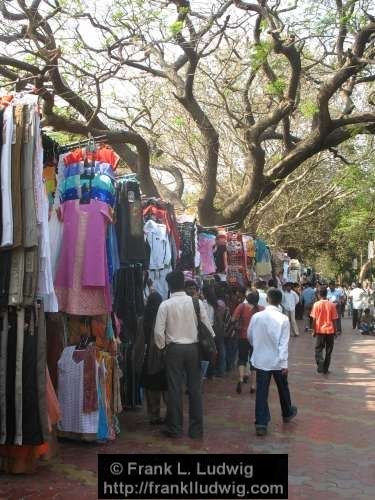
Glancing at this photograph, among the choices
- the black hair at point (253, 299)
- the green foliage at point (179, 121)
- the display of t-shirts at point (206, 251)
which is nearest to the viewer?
the black hair at point (253, 299)

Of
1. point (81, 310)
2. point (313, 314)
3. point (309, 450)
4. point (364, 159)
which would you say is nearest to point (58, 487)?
point (81, 310)

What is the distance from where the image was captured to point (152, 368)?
670cm

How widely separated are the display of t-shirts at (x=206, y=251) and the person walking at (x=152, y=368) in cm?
380

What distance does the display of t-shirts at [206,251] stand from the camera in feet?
36.1

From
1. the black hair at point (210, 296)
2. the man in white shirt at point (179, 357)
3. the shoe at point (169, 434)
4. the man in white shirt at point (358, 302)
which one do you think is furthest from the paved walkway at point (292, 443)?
the man in white shirt at point (358, 302)

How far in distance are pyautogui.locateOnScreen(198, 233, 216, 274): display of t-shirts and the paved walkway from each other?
205cm

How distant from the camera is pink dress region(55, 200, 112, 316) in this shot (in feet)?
18.5

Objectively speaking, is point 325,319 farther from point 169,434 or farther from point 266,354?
point 169,434

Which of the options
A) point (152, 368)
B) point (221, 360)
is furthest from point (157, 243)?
point (221, 360)

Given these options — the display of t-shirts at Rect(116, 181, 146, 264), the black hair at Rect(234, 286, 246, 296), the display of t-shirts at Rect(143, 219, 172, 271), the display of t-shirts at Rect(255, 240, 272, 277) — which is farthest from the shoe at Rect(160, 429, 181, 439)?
the display of t-shirts at Rect(255, 240, 272, 277)

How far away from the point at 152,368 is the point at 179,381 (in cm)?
36

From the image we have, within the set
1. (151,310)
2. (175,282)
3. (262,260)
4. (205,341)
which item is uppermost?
(262,260)

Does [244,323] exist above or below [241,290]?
below

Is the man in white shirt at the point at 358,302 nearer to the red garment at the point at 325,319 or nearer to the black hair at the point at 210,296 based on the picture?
the red garment at the point at 325,319
